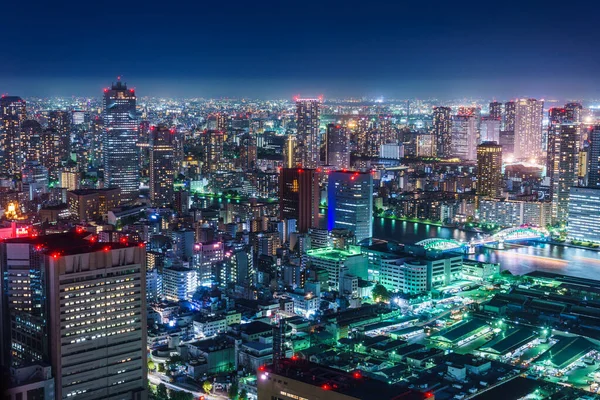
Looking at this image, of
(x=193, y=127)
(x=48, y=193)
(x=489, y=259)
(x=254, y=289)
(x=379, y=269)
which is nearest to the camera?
(x=254, y=289)

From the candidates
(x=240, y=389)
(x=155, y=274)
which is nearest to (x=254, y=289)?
(x=155, y=274)

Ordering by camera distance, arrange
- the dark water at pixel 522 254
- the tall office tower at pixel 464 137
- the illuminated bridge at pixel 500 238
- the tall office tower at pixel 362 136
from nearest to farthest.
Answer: the dark water at pixel 522 254 → the illuminated bridge at pixel 500 238 → the tall office tower at pixel 464 137 → the tall office tower at pixel 362 136

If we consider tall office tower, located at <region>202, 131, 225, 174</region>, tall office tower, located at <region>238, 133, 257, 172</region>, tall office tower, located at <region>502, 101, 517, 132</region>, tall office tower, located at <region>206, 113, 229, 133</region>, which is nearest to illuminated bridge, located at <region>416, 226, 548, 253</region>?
tall office tower, located at <region>238, 133, 257, 172</region>

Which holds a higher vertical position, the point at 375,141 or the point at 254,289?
the point at 375,141

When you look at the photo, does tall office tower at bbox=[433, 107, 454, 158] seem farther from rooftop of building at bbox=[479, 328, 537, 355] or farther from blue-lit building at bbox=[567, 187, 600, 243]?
rooftop of building at bbox=[479, 328, 537, 355]

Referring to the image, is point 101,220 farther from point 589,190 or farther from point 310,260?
point 589,190

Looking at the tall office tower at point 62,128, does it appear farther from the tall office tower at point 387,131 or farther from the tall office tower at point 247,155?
the tall office tower at point 387,131

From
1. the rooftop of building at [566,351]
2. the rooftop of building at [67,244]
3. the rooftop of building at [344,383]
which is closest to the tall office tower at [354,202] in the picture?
the rooftop of building at [566,351]

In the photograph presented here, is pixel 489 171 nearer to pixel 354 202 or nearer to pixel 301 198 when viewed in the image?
pixel 354 202
